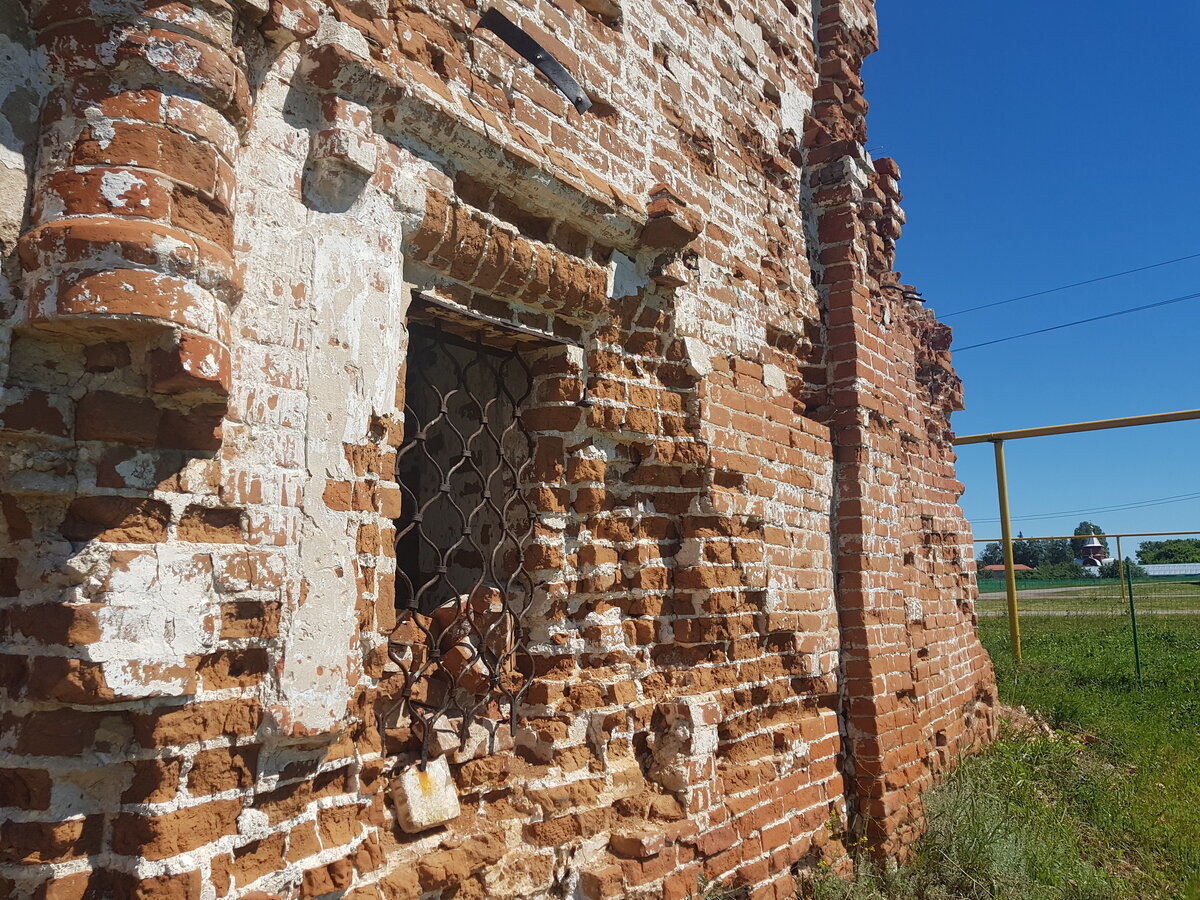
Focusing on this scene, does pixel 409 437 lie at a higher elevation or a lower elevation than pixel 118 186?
lower

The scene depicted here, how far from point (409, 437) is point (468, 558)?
0.62m

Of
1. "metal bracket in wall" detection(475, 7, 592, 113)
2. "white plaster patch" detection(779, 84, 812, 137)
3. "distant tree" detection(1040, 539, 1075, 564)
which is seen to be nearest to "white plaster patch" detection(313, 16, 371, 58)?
"metal bracket in wall" detection(475, 7, 592, 113)

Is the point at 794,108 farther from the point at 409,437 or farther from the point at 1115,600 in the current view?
the point at 1115,600

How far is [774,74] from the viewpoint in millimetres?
4219

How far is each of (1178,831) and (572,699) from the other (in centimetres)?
405

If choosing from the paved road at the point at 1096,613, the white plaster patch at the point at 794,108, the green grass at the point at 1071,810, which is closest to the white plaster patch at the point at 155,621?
the green grass at the point at 1071,810

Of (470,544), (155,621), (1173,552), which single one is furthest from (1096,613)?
(1173,552)

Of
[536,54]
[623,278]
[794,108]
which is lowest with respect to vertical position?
[623,278]

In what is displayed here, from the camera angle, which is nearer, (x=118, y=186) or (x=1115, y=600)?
(x=118, y=186)

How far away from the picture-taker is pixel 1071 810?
191 inches

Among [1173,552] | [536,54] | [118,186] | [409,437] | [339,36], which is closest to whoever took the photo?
[118,186]

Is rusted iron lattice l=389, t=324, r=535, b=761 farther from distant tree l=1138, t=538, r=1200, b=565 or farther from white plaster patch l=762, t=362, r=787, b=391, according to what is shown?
distant tree l=1138, t=538, r=1200, b=565

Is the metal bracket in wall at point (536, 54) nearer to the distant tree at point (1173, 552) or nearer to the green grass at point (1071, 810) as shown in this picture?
the green grass at point (1071, 810)

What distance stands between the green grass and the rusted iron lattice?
1845 mm
